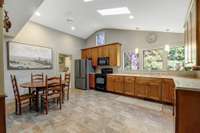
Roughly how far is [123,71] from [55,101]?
3.33 meters

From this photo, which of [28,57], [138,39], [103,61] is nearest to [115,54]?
[103,61]

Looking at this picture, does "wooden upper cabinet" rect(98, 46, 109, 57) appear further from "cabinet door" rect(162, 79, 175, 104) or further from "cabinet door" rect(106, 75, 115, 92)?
"cabinet door" rect(162, 79, 175, 104)

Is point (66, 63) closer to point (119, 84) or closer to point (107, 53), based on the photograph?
point (107, 53)

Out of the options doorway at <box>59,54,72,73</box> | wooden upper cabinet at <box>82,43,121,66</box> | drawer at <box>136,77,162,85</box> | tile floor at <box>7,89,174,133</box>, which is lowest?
tile floor at <box>7,89,174,133</box>

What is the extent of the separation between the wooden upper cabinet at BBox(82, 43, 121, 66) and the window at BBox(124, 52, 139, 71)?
332mm

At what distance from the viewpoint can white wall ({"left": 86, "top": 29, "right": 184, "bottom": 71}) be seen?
4.93 m

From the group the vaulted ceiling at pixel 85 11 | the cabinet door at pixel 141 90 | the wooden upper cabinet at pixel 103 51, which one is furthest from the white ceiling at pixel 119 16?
the cabinet door at pixel 141 90

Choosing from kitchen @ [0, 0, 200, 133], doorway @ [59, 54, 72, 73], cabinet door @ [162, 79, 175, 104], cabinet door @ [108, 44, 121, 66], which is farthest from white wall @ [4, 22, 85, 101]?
cabinet door @ [162, 79, 175, 104]

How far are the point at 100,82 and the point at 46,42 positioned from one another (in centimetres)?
318

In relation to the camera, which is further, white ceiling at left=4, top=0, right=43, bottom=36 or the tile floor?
white ceiling at left=4, top=0, right=43, bottom=36

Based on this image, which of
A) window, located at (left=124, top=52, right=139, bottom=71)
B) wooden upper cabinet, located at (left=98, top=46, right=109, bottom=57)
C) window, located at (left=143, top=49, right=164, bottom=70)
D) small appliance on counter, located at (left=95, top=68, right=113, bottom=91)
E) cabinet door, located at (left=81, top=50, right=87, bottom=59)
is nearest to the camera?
window, located at (left=143, top=49, right=164, bottom=70)

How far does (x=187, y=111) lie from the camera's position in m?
1.60

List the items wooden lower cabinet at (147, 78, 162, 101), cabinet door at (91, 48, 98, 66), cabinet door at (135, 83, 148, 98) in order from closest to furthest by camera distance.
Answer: wooden lower cabinet at (147, 78, 162, 101) < cabinet door at (135, 83, 148, 98) < cabinet door at (91, 48, 98, 66)

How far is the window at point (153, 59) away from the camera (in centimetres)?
527
